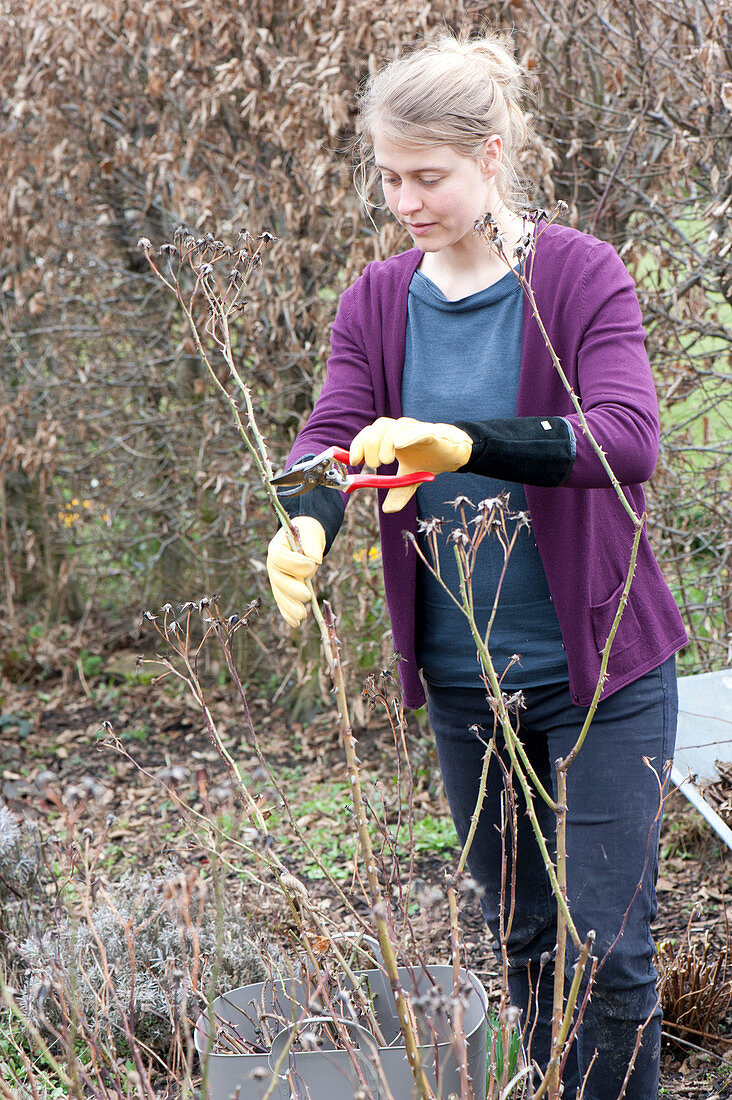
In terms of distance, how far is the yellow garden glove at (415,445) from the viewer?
143 centimetres

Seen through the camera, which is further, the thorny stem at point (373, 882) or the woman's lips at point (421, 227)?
the woman's lips at point (421, 227)

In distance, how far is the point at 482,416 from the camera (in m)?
1.88

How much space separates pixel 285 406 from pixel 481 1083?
3395mm

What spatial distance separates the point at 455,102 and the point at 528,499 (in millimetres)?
662

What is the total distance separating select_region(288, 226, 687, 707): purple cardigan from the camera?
1.63 metres

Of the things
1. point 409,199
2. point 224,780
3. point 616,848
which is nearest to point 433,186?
point 409,199

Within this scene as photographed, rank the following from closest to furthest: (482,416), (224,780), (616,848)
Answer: (616,848) < (482,416) < (224,780)

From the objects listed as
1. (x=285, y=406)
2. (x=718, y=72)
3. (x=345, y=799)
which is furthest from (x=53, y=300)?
(x=718, y=72)

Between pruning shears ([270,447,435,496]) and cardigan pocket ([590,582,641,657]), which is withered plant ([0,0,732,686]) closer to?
cardigan pocket ([590,582,641,657])

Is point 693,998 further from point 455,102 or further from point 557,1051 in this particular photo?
point 455,102

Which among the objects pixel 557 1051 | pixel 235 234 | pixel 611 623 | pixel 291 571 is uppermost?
pixel 235 234

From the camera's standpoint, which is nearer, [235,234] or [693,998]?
[693,998]

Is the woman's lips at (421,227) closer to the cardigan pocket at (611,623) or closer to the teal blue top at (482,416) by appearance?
the teal blue top at (482,416)

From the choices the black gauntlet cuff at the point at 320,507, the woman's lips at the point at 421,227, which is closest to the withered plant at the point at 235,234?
the woman's lips at the point at 421,227
